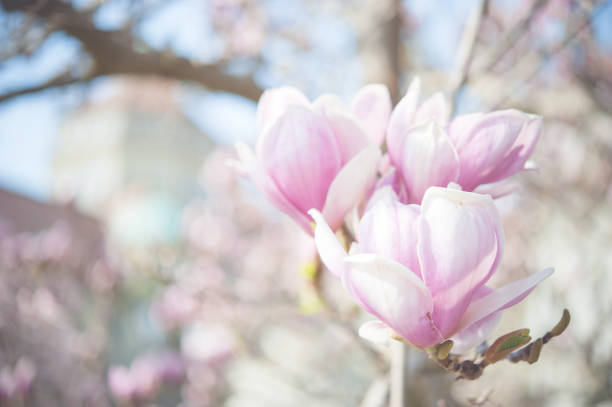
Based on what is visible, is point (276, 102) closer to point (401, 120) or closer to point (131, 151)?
point (401, 120)

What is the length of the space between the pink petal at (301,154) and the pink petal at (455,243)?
0.33 feet

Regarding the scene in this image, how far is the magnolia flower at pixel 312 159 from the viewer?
0.34 m

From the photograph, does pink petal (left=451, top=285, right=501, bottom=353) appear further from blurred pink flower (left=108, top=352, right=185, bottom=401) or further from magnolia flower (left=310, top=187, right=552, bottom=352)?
blurred pink flower (left=108, top=352, right=185, bottom=401)

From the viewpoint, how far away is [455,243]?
0.93 ft

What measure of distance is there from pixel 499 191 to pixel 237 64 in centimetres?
122

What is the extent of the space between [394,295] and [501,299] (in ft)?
0.26

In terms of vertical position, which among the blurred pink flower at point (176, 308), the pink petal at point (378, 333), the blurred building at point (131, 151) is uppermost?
the pink petal at point (378, 333)

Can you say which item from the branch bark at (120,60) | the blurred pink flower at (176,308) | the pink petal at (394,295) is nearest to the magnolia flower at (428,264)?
the pink petal at (394,295)

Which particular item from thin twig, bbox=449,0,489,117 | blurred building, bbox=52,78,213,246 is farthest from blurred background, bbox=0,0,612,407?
blurred building, bbox=52,78,213,246

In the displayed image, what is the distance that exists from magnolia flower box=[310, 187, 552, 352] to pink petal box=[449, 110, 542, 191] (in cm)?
7

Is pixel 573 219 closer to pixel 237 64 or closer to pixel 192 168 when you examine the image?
pixel 237 64

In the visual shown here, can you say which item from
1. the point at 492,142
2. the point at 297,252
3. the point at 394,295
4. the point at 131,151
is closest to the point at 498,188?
the point at 492,142

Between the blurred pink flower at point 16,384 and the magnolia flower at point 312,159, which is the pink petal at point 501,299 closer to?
the magnolia flower at point 312,159

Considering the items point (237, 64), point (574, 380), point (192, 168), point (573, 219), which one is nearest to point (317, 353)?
point (574, 380)
